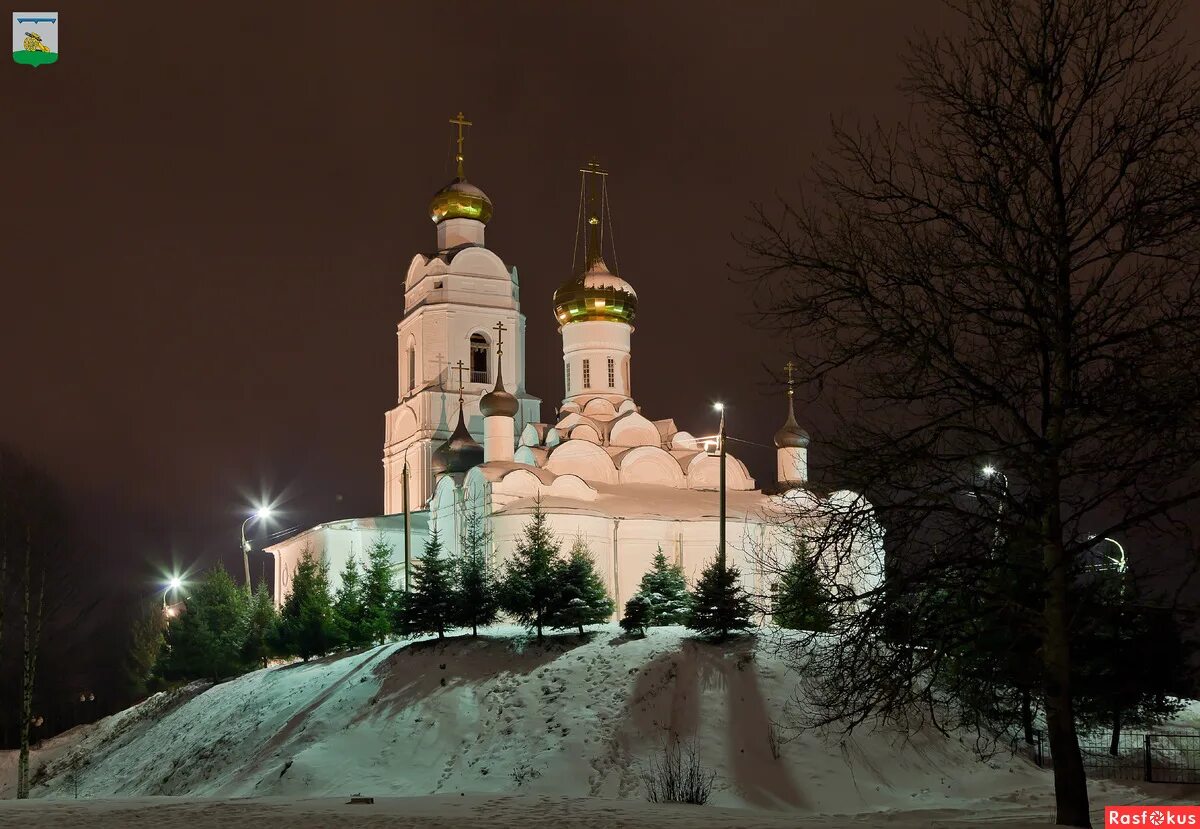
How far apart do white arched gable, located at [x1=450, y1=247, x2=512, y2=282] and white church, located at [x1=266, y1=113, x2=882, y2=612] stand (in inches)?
1.9

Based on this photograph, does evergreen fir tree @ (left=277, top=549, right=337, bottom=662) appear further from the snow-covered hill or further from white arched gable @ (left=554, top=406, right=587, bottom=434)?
white arched gable @ (left=554, top=406, right=587, bottom=434)

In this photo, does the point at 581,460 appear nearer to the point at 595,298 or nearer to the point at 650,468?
the point at 650,468

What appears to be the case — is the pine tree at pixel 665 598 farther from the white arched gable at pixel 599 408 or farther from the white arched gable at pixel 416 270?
the white arched gable at pixel 416 270

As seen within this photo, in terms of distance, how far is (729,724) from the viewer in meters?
20.3

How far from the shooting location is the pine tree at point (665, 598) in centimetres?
2716

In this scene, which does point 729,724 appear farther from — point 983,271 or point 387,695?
point 983,271

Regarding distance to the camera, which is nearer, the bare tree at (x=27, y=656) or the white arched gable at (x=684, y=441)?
the bare tree at (x=27, y=656)

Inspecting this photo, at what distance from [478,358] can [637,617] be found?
2273 cm

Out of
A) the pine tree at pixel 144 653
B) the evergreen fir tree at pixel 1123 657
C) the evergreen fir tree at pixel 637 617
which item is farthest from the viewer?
the pine tree at pixel 144 653

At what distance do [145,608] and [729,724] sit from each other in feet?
159

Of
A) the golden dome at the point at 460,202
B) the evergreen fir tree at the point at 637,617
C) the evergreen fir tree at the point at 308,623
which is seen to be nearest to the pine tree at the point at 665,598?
the evergreen fir tree at the point at 637,617

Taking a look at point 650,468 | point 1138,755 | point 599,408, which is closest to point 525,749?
point 1138,755

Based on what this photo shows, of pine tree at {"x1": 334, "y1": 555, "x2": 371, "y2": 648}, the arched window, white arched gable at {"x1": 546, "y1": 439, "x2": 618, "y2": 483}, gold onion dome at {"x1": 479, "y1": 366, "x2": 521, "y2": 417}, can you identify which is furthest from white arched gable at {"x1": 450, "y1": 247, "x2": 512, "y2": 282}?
pine tree at {"x1": 334, "y1": 555, "x2": 371, "y2": 648}

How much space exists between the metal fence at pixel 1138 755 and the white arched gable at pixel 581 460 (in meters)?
19.2
